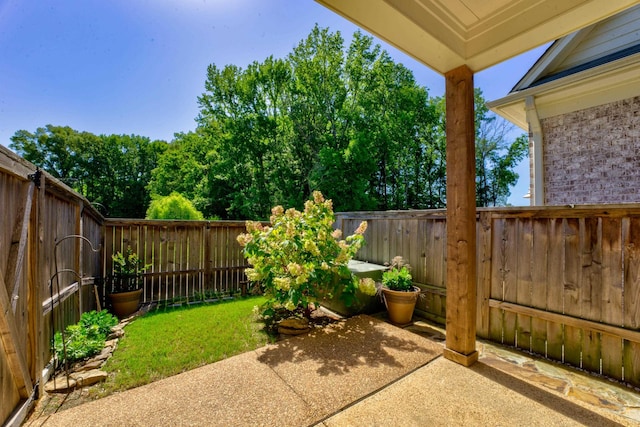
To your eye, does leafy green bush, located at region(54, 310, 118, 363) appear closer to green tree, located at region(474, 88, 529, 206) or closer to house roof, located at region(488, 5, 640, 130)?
house roof, located at region(488, 5, 640, 130)

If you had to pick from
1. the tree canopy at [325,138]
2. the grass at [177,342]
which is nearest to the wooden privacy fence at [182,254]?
the grass at [177,342]

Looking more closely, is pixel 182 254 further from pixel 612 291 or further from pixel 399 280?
pixel 612 291

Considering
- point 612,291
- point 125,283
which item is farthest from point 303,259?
point 125,283

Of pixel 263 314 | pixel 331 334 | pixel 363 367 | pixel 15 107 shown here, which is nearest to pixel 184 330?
pixel 263 314

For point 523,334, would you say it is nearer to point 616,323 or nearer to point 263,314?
point 616,323

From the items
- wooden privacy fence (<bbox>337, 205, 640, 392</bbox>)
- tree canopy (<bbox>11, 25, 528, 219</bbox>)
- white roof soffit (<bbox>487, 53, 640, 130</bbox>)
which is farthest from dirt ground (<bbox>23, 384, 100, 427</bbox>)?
tree canopy (<bbox>11, 25, 528, 219</bbox>)

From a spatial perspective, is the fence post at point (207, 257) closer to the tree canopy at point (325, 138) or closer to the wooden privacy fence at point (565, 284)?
the wooden privacy fence at point (565, 284)

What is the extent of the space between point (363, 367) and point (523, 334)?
1.76m

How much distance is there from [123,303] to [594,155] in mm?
7395

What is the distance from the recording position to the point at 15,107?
4.88m

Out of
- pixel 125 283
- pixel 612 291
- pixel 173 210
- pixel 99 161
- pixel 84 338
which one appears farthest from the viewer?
pixel 99 161

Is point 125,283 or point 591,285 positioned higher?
point 591,285

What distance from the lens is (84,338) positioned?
102 inches

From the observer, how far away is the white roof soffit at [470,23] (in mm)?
1614
